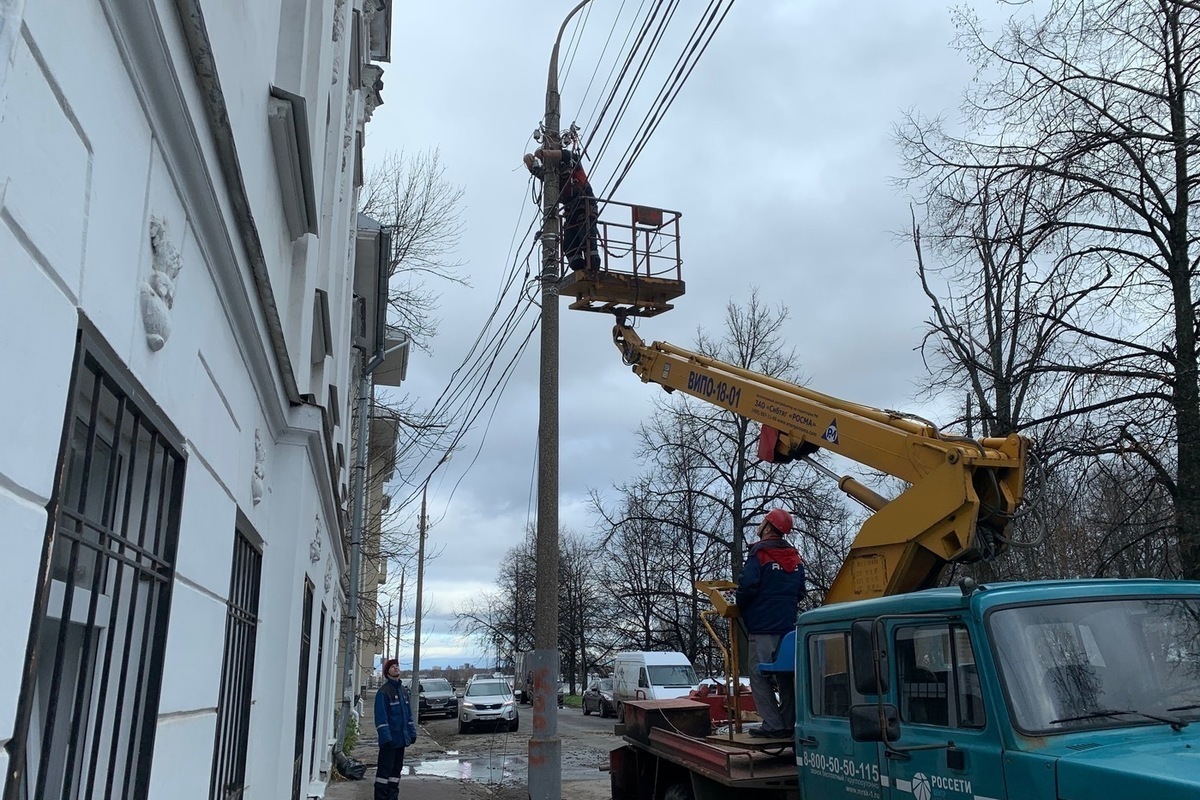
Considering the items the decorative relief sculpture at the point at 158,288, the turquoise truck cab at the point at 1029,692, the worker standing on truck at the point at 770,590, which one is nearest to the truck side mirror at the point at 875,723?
the turquoise truck cab at the point at 1029,692

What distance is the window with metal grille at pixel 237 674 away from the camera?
452 cm

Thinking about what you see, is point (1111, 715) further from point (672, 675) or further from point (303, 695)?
point (672, 675)

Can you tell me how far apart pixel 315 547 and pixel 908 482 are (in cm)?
469

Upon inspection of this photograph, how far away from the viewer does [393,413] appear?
21.2 meters

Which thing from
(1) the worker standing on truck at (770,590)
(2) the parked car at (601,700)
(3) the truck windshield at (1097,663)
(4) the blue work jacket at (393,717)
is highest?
(1) the worker standing on truck at (770,590)

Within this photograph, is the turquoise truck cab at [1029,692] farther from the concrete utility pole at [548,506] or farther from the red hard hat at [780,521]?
the concrete utility pole at [548,506]

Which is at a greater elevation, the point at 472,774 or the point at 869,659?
the point at 869,659

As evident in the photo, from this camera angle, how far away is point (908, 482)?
7.18 metres

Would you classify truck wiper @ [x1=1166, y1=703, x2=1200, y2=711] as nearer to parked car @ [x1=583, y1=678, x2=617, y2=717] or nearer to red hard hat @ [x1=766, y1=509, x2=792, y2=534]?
red hard hat @ [x1=766, y1=509, x2=792, y2=534]

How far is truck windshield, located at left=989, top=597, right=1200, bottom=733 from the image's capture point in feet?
13.4

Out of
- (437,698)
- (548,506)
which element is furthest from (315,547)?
(437,698)

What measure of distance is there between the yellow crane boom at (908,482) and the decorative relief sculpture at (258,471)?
423 centimetres

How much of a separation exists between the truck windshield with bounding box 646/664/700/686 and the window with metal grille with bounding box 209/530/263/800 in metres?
22.4

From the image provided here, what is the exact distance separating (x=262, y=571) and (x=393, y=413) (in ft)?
50.9
